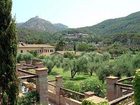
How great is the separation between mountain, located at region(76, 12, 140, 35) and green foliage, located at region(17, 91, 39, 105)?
122m

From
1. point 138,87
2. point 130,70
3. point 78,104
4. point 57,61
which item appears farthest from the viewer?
point 57,61

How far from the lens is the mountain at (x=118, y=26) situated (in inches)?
5628

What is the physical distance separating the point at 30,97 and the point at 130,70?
18474 mm

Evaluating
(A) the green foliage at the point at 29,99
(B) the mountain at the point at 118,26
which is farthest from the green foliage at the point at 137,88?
(B) the mountain at the point at 118,26

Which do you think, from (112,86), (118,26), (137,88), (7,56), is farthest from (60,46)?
(137,88)

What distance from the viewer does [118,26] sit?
160 metres

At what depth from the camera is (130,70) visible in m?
27.6

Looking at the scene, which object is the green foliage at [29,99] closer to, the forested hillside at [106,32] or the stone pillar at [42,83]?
the stone pillar at [42,83]

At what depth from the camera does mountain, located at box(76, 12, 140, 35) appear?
143m

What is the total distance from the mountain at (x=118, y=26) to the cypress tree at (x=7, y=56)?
12337 centimetres

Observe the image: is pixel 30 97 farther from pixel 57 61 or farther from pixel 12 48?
pixel 57 61

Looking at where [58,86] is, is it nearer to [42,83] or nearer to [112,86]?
[42,83]

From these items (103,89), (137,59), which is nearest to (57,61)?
(137,59)

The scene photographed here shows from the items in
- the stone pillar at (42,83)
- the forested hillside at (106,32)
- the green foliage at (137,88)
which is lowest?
the stone pillar at (42,83)
